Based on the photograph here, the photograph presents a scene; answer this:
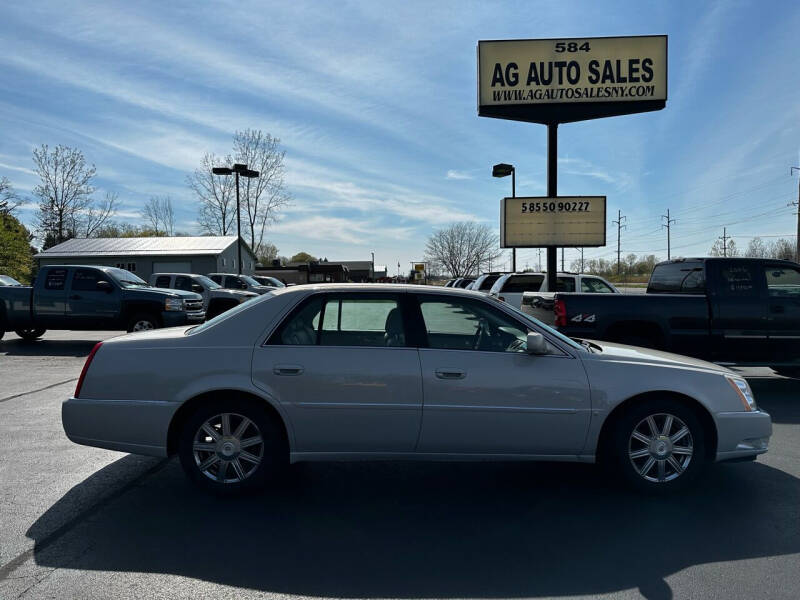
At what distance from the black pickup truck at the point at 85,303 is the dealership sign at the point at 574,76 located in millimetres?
10066

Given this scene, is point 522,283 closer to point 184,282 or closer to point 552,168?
point 552,168

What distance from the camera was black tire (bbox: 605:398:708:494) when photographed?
409cm

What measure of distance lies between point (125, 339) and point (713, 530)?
4440 mm

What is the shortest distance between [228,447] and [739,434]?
381 cm

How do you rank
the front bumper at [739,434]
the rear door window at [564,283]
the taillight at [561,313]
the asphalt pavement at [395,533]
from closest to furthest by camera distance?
the asphalt pavement at [395,533], the front bumper at [739,434], the taillight at [561,313], the rear door window at [564,283]

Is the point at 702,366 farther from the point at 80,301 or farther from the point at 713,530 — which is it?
the point at 80,301

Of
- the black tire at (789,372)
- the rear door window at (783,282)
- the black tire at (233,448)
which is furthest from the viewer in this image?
the black tire at (789,372)

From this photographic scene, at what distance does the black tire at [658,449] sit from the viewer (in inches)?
161

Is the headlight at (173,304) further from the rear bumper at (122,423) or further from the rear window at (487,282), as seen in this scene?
the rear window at (487,282)

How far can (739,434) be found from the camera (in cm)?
413

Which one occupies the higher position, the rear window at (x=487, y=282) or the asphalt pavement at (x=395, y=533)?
the rear window at (x=487, y=282)

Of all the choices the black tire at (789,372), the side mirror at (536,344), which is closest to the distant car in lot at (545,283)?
the black tire at (789,372)

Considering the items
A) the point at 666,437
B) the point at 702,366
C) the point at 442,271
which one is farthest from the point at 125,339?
the point at 442,271

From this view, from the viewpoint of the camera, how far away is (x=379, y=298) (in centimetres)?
434
